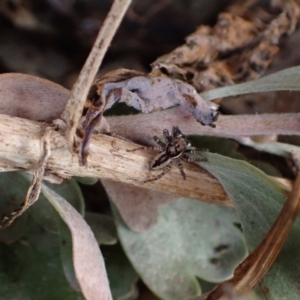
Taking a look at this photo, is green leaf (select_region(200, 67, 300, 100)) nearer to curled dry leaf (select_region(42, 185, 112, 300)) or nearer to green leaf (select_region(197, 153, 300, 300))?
green leaf (select_region(197, 153, 300, 300))

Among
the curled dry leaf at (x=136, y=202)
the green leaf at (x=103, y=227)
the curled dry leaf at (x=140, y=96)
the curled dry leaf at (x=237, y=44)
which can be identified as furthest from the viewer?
the curled dry leaf at (x=237, y=44)

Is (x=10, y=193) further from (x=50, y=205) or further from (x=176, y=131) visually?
(x=176, y=131)

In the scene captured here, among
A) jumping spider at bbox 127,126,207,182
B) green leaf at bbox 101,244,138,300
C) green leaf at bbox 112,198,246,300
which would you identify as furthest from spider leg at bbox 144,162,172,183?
green leaf at bbox 101,244,138,300

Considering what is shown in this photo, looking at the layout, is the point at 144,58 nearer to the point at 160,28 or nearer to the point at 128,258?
the point at 160,28

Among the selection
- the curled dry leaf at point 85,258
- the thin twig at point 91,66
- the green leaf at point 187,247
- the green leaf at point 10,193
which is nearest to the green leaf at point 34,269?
the green leaf at point 10,193

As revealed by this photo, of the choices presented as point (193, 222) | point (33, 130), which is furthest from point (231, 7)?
point (33, 130)

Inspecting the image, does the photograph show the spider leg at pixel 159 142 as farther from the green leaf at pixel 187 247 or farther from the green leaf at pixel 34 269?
the green leaf at pixel 34 269
